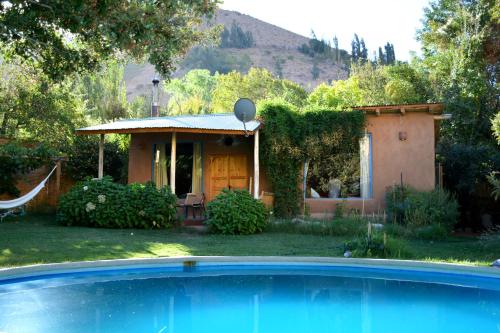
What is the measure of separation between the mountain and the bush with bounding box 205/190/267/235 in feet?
191

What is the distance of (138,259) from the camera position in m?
7.54

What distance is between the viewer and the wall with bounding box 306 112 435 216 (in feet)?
45.3

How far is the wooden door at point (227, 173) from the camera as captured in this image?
48.8 ft

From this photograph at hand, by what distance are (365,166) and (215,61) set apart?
64.2 m

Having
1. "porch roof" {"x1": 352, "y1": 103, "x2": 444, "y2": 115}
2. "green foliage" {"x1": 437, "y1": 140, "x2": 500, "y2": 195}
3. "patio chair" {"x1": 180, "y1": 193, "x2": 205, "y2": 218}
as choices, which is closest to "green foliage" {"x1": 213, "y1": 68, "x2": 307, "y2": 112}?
"green foliage" {"x1": 437, "y1": 140, "x2": 500, "y2": 195}

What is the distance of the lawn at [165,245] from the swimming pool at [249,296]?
2.93 feet

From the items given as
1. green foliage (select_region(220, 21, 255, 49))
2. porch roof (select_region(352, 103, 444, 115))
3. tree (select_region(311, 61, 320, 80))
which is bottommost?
porch roof (select_region(352, 103, 444, 115))

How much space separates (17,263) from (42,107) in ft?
43.9

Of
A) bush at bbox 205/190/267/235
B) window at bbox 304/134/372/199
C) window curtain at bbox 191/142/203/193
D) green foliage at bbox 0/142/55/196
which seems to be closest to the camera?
bush at bbox 205/190/267/235

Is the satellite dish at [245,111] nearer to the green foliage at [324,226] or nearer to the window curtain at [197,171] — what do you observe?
the green foliage at [324,226]

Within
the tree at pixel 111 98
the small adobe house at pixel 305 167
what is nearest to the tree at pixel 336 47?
the tree at pixel 111 98

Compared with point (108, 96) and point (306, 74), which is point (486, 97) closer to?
point (108, 96)

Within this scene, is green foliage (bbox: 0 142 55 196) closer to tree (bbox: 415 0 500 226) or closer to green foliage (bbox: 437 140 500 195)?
green foliage (bbox: 437 140 500 195)

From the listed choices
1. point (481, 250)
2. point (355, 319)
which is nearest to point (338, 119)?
point (481, 250)
